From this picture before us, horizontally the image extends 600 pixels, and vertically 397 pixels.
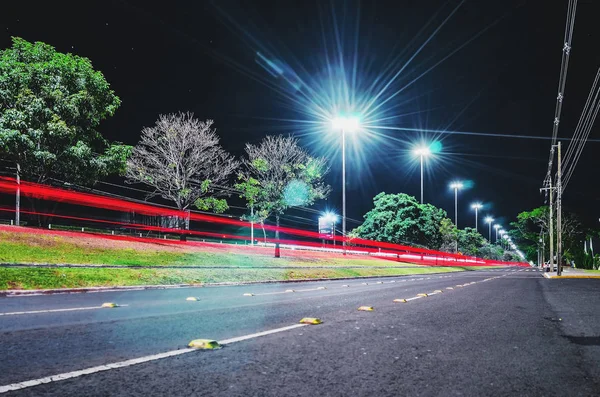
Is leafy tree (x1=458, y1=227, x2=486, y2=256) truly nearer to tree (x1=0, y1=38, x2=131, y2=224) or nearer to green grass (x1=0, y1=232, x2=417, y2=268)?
green grass (x1=0, y1=232, x2=417, y2=268)

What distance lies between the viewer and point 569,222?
67375mm

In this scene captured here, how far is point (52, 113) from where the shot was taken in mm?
23156

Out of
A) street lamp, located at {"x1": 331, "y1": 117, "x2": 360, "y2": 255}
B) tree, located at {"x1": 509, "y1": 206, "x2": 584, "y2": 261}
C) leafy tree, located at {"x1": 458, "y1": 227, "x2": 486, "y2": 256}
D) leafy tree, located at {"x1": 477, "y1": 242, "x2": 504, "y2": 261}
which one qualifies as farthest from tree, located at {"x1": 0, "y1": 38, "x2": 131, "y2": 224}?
leafy tree, located at {"x1": 477, "y1": 242, "x2": 504, "y2": 261}

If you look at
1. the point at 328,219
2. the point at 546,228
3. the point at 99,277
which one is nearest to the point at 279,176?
the point at 99,277

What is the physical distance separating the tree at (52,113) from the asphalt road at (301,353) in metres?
17.6

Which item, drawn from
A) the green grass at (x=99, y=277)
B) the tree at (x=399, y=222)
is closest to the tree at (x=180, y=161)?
the green grass at (x=99, y=277)

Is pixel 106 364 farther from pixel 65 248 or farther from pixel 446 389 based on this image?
pixel 65 248

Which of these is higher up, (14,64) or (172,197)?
(14,64)

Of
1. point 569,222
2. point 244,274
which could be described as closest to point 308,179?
point 244,274

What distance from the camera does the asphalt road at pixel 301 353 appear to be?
3.48 m

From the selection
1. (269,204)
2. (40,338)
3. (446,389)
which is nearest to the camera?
(446,389)

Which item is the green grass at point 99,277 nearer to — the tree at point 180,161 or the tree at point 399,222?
the tree at point 180,161

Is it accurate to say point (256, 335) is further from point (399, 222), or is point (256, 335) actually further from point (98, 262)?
point (399, 222)

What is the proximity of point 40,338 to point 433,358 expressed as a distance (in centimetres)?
482
